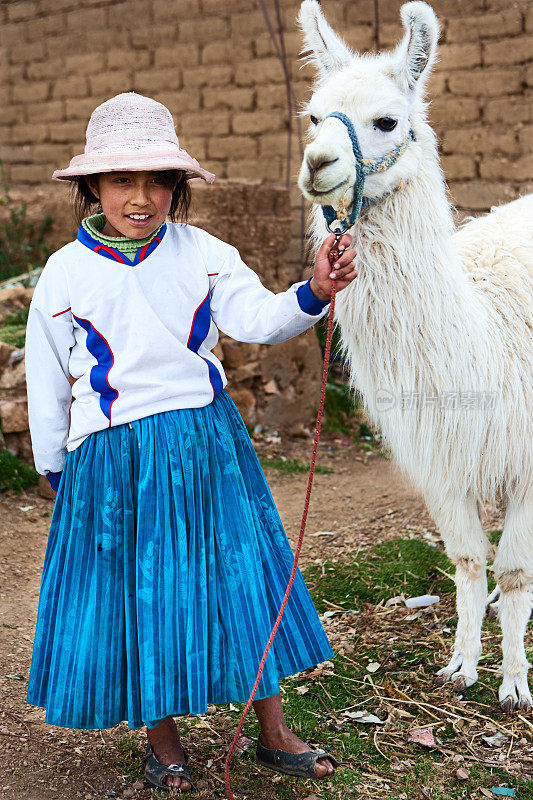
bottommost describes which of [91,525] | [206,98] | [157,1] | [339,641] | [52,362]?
[339,641]

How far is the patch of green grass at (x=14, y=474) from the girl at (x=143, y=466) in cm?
242

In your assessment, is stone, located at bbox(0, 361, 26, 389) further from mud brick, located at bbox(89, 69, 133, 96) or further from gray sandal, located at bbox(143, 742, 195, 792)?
mud brick, located at bbox(89, 69, 133, 96)

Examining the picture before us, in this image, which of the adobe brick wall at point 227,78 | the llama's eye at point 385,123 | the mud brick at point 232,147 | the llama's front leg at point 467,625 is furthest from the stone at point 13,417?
the mud brick at point 232,147

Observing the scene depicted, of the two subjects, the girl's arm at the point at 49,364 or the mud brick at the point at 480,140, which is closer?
the girl's arm at the point at 49,364

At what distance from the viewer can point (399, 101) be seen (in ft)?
7.44

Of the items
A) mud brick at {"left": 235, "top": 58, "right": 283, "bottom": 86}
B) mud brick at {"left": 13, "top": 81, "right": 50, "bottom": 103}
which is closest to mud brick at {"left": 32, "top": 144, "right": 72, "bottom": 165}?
mud brick at {"left": 13, "top": 81, "right": 50, "bottom": 103}

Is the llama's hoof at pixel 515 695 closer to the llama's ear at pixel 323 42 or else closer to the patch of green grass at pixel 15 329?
the llama's ear at pixel 323 42

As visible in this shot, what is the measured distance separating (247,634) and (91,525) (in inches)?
17.3

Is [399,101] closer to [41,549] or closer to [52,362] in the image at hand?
[52,362]

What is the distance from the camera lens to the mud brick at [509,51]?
17.5ft

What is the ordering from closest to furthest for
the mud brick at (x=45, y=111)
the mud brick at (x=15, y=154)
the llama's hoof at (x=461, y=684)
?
the llama's hoof at (x=461, y=684) < the mud brick at (x=45, y=111) < the mud brick at (x=15, y=154)

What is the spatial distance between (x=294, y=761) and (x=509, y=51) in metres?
4.66

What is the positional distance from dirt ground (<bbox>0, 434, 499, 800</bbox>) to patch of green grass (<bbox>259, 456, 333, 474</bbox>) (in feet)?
0.18

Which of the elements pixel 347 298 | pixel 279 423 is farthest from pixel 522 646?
pixel 279 423
